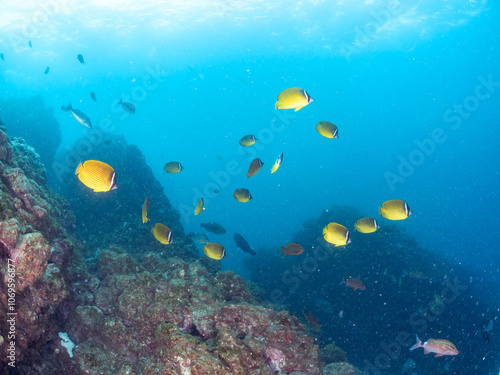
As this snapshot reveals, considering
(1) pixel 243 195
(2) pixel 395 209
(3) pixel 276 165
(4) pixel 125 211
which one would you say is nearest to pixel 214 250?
(1) pixel 243 195

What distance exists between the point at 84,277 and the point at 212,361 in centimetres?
360

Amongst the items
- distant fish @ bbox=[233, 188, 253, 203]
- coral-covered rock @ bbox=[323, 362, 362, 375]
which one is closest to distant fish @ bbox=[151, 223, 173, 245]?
distant fish @ bbox=[233, 188, 253, 203]

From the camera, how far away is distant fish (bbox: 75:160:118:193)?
269cm

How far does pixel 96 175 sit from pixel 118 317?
9.55 ft

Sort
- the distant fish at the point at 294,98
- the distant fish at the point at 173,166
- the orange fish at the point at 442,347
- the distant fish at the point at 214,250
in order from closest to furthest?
the distant fish at the point at 294,98 → the orange fish at the point at 442,347 → the distant fish at the point at 214,250 → the distant fish at the point at 173,166

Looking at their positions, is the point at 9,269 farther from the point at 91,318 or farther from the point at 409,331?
the point at 409,331

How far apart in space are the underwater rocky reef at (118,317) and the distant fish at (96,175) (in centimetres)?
142

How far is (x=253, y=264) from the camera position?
19625mm

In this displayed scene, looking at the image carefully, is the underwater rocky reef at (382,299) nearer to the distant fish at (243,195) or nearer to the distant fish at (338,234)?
the distant fish at (243,195)

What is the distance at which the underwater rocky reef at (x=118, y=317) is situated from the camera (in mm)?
3271

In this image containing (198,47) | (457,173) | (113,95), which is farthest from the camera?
(457,173)

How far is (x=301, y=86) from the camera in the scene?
73562 mm

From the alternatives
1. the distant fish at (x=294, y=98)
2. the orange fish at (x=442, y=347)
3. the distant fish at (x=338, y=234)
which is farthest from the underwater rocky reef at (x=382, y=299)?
the distant fish at (x=294, y=98)

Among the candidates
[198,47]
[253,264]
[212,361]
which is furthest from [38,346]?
[198,47]
